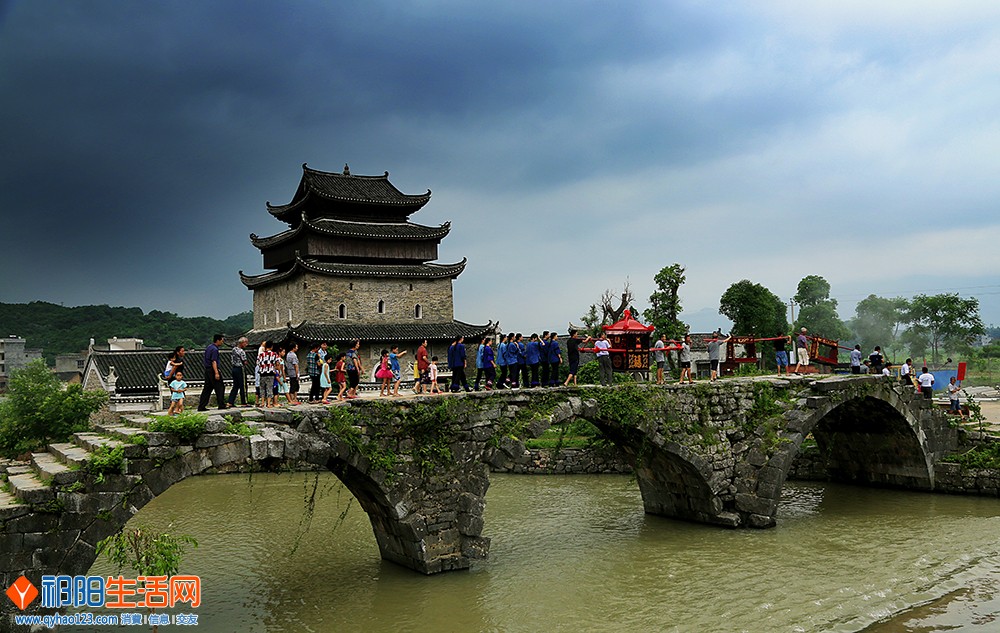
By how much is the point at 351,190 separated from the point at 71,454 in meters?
28.8

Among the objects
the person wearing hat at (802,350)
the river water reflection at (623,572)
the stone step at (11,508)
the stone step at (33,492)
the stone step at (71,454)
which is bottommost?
the river water reflection at (623,572)

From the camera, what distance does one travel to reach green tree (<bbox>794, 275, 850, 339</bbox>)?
6053 cm

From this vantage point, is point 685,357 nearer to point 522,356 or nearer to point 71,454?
point 522,356

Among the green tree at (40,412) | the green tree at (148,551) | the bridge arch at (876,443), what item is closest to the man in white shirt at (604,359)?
the bridge arch at (876,443)

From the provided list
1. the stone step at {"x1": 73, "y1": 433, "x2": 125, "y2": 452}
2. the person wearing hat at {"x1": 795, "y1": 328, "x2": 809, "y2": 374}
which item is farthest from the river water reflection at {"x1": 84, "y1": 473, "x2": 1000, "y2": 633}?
the person wearing hat at {"x1": 795, "y1": 328, "x2": 809, "y2": 374}

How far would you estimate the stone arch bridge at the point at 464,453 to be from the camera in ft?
35.3

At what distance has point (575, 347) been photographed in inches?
671

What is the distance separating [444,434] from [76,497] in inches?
262

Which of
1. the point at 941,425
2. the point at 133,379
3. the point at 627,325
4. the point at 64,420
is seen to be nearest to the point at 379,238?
the point at 133,379

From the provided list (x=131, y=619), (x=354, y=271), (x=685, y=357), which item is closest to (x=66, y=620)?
(x=131, y=619)

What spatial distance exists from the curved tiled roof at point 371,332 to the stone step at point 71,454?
2121 cm

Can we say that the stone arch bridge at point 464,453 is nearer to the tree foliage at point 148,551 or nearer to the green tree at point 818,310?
the tree foliage at point 148,551

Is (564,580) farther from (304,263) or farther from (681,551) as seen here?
(304,263)

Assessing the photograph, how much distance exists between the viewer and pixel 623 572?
15523 millimetres
